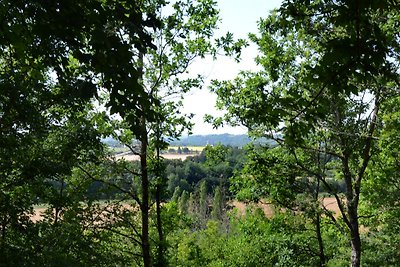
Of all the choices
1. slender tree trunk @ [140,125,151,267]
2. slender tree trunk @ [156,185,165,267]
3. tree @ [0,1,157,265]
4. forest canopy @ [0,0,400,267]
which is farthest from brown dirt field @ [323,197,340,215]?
tree @ [0,1,157,265]

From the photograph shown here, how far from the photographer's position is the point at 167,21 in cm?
802

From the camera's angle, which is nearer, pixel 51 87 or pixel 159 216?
pixel 51 87

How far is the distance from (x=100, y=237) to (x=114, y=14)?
6.66 metres

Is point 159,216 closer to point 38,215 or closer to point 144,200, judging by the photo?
point 144,200

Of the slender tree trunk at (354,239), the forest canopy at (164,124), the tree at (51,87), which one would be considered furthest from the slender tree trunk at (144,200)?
the slender tree trunk at (354,239)

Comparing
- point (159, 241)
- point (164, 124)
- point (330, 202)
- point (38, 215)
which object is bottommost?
point (159, 241)

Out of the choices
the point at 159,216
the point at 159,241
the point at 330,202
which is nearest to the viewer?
the point at 159,241

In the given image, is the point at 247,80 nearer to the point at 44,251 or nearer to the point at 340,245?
the point at 44,251

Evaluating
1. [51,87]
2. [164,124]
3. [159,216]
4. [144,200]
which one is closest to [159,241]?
[159,216]

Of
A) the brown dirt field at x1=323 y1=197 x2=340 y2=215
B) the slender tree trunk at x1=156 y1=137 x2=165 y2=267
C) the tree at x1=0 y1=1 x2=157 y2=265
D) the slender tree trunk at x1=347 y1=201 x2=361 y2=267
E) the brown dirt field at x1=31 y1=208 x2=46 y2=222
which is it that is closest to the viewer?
the tree at x1=0 y1=1 x2=157 y2=265

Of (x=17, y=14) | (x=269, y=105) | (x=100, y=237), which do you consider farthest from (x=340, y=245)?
(x=17, y=14)

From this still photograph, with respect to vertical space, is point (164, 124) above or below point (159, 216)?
above

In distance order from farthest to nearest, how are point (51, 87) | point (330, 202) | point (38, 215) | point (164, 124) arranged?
point (330, 202), point (164, 124), point (38, 215), point (51, 87)

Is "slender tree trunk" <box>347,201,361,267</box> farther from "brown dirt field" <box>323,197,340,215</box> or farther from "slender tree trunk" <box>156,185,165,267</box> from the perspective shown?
"slender tree trunk" <box>156,185,165,267</box>
